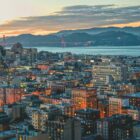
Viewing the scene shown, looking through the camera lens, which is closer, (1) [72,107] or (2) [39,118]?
(2) [39,118]

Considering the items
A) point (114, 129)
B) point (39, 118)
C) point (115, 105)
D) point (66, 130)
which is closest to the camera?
point (66, 130)

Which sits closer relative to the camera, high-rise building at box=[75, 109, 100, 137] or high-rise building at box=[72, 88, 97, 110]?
high-rise building at box=[75, 109, 100, 137]

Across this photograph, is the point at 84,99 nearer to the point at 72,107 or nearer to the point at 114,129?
the point at 72,107

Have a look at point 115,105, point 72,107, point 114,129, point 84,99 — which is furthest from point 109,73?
point 114,129

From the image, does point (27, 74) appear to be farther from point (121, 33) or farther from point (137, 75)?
point (121, 33)

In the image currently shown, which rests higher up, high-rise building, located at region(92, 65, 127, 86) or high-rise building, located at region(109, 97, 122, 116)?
high-rise building, located at region(109, 97, 122, 116)

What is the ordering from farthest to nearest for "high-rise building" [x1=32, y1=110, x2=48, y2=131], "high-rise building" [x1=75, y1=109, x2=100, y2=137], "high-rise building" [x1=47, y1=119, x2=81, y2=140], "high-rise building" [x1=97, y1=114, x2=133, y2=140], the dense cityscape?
"high-rise building" [x1=32, y1=110, x2=48, y2=131]
"high-rise building" [x1=75, y1=109, x2=100, y2=137]
"high-rise building" [x1=97, y1=114, x2=133, y2=140]
the dense cityscape
"high-rise building" [x1=47, y1=119, x2=81, y2=140]

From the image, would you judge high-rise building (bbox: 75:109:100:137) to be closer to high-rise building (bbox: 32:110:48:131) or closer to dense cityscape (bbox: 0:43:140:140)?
dense cityscape (bbox: 0:43:140:140)

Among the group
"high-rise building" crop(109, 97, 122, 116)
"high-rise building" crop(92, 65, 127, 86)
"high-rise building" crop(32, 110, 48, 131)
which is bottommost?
"high-rise building" crop(92, 65, 127, 86)

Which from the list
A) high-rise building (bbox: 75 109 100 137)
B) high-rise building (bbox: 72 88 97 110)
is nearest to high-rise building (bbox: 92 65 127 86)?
high-rise building (bbox: 72 88 97 110)

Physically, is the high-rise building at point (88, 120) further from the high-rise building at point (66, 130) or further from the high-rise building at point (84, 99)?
the high-rise building at point (84, 99)

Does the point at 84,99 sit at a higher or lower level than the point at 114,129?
lower
